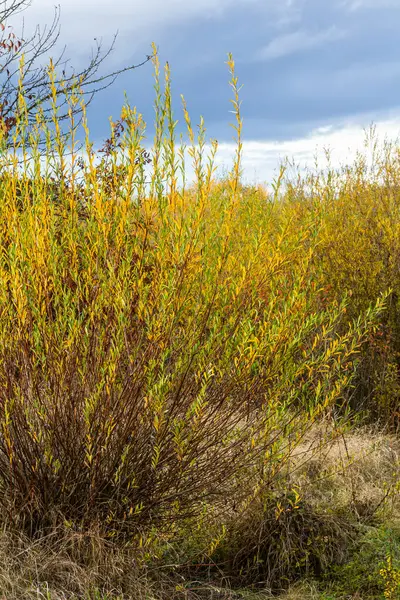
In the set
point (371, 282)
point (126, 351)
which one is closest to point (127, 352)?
point (126, 351)

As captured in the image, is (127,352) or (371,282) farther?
(371,282)

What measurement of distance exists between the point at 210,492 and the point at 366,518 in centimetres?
120

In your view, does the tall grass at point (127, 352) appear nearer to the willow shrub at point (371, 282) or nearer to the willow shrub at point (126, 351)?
the willow shrub at point (126, 351)

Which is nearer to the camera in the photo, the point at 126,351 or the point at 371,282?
the point at 126,351

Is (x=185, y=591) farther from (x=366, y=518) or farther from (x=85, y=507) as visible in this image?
(x=366, y=518)

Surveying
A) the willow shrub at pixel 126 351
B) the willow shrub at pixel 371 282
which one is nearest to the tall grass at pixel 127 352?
the willow shrub at pixel 126 351

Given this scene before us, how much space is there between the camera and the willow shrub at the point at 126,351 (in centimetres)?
261

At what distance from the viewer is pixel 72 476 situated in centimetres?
290

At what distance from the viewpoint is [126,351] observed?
2771 millimetres

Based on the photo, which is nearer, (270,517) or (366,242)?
(270,517)

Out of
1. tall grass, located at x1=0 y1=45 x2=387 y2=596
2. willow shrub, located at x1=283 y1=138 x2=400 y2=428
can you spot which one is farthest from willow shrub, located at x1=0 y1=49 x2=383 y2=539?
willow shrub, located at x1=283 y1=138 x2=400 y2=428

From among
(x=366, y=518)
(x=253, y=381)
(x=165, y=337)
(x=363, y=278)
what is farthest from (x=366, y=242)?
(x=165, y=337)

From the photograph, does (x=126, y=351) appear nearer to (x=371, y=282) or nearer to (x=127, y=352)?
(x=127, y=352)

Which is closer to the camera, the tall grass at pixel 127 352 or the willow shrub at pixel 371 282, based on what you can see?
the tall grass at pixel 127 352
